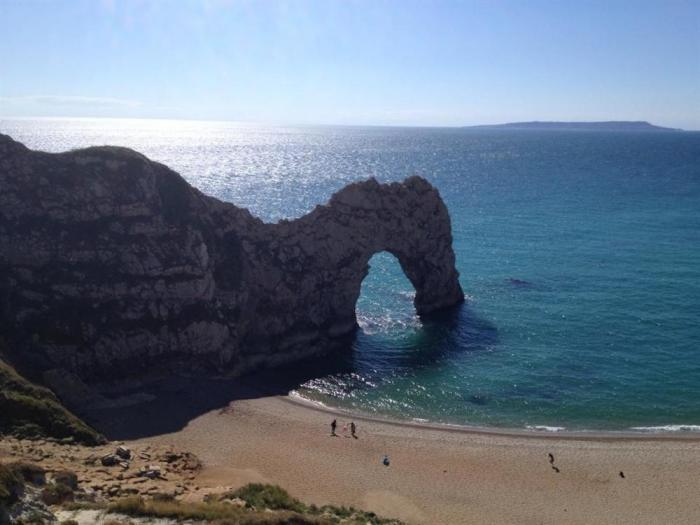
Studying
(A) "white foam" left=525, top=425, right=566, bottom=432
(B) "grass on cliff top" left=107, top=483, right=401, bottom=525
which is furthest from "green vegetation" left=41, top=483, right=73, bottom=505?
(A) "white foam" left=525, top=425, right=566, bottom=432

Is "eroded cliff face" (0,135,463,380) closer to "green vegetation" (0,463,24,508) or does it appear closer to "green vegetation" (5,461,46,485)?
Result: "green vegetation" (5,461,46,485)

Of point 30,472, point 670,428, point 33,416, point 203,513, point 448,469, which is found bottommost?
point 448,469

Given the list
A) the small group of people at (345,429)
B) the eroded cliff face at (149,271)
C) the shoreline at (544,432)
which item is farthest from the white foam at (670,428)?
the eroded cliff face at (149,271)

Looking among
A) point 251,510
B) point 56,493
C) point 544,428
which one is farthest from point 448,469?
point 56,493

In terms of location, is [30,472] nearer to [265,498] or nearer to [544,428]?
[265,498]

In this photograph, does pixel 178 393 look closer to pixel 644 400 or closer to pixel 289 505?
pixel 289 505

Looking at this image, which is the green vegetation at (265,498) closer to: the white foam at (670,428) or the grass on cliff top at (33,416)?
the grass on cliff top at (33,416)
